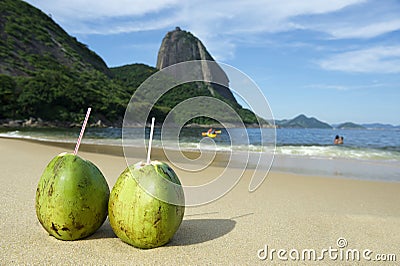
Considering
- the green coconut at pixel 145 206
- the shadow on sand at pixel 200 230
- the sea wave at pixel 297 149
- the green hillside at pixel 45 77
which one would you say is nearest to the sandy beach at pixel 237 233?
the shadow on sand at pixel 200 230

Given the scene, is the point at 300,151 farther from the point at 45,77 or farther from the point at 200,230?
the point at 45,77

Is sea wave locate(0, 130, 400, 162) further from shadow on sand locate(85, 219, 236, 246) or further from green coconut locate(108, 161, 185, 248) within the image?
green coconut locate(108, 161, 185, 248)

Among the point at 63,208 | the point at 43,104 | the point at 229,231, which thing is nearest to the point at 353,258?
the point at 229,231

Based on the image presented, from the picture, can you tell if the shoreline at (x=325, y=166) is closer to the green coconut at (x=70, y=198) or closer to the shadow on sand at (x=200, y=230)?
the shadow on sand at (x=200, y=230)

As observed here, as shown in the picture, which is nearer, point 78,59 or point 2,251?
point 2,251

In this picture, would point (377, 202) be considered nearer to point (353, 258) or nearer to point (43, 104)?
point (353, 258)
